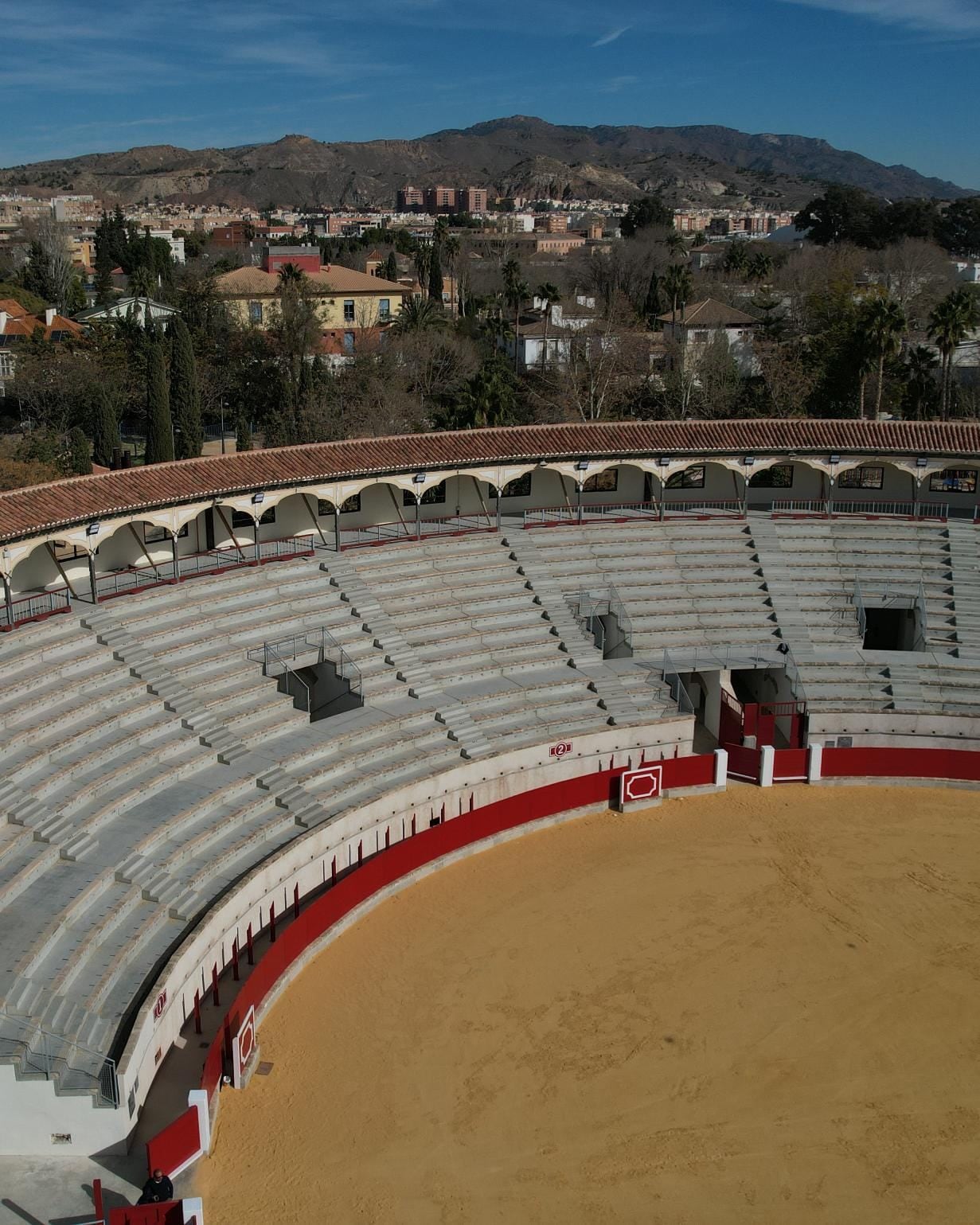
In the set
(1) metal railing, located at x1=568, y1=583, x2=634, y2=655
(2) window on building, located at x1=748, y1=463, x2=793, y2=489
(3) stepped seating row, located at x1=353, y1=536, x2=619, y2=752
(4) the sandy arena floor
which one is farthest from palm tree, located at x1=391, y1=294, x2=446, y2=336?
(4) the sandy arena floor

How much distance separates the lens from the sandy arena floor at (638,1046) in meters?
17.0

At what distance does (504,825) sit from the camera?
2722cm

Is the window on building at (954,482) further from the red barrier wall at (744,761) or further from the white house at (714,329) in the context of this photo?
the white house at (714,329)

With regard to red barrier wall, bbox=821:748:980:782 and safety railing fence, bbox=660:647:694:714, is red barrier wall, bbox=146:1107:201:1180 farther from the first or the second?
red barrier wall, bbox=821:748:980:782

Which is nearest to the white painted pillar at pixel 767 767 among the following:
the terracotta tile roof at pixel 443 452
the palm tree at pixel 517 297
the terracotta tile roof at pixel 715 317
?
Answer: the terracotta tile roof at pixel 443 452

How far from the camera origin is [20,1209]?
15812mm

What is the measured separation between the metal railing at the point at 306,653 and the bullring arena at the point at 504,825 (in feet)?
0.67

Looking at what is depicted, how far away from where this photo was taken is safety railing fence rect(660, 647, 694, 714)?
30.8 metres

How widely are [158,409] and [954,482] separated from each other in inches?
1190

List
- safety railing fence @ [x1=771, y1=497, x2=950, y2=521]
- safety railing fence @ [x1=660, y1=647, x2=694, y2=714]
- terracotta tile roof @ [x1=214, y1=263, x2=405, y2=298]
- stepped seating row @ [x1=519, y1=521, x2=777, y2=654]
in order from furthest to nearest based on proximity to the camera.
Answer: terracotta tile roof @ [x1=214, y1=263, x2=405, y2=298]
safety railing fence @ [x1=771, y1=497, x2=950, y2=521]
stepped seating row @ [x1=519, y1=521, x2=777, y2=654]
safety railing fence @ [x1=660, y1=647, x2=694, y2=714]

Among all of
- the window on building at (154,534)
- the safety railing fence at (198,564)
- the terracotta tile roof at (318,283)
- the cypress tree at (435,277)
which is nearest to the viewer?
the safety railing fence at (198,564)

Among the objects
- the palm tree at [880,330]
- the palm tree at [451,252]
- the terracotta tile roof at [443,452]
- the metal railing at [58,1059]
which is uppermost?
the palm tree at [451,252]

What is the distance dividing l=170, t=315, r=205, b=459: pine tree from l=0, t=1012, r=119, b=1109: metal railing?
38.8 meters

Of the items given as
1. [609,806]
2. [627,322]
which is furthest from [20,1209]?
[627,322]
